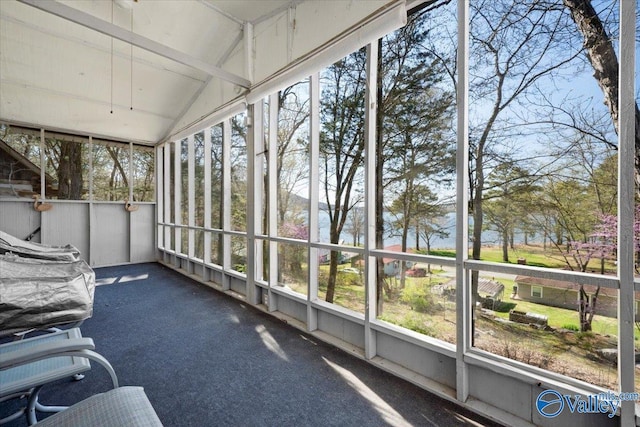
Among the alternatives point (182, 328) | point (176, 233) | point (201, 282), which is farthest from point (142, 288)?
point (182, 328)

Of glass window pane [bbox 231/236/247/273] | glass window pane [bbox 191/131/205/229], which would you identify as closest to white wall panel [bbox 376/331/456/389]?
glass window pane [bbox 231/236/247/273]

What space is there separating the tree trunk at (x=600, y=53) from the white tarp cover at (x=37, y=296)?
10.3 feet

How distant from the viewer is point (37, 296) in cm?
141

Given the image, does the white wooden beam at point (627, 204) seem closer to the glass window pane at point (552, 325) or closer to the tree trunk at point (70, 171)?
the glass window pane at point (552, 325)

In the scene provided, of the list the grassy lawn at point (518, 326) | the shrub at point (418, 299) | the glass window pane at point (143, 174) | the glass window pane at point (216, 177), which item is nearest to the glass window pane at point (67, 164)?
the glass window pane at point (143, 174)

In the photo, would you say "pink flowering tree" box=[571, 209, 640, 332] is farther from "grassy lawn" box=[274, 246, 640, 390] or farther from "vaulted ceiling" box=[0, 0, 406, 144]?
"vaulted ceiling" box=[0, 0, 406, 144]

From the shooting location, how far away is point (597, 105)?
57.9 inches

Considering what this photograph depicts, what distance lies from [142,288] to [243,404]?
3643mm

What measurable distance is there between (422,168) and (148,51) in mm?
3919

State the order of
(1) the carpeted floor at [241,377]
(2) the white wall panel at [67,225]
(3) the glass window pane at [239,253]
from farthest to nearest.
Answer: (2) the white wall panel at [67,225] → (3) the glass window pane at [239,253] → (1) the carpeted floor at [241,377]

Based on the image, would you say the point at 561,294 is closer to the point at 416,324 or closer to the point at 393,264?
the point at 416,324

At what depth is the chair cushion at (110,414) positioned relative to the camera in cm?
97

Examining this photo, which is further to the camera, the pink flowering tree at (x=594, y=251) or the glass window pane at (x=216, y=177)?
the glass window pane at (x=216, y=177)

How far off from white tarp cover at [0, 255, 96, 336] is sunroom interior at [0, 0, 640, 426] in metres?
1.90
